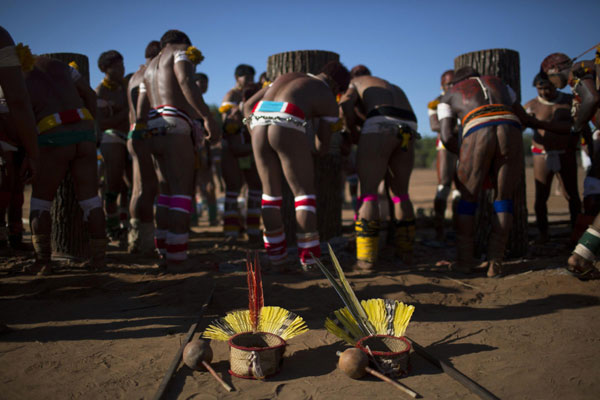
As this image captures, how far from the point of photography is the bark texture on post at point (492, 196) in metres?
4.62

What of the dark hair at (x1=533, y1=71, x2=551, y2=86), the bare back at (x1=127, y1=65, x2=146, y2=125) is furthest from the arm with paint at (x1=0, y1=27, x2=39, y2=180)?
the dark hair at (x1=533, y1=71, x2=551, y2=86)

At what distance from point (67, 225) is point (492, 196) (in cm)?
459

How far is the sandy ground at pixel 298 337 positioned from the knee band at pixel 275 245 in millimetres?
261

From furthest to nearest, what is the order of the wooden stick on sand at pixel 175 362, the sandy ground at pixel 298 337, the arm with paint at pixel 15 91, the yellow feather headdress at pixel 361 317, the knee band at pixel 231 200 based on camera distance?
the knee band at pixel 231 200 → the arm with paint at pixel 15 91 → the yellow feather headdress at pixel 361 317 → the sandy ground at pixel 298 337 → the wooden stick on sand at pixel 175 362

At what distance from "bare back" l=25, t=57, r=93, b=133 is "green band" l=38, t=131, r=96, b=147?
0.04 metres

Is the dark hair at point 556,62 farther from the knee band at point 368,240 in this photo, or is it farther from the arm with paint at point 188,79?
the arm with paint at point 188,79

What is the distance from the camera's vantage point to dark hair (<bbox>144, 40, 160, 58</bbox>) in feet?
16.3

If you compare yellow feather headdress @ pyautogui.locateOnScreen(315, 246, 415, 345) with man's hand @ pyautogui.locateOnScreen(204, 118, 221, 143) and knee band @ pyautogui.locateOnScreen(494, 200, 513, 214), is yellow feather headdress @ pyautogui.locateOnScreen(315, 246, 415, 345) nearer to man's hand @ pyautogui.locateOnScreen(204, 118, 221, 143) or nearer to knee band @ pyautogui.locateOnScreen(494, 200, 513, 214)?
knee band @ pyautogui.locateOnScreen(494, 200, 513, 214)

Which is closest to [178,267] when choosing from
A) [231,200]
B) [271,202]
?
[271,202]

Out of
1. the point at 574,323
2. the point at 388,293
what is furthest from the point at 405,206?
the point at 574,323

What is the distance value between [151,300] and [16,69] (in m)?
1.80

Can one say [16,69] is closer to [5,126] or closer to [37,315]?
[5,126]

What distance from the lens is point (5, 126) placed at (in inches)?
135

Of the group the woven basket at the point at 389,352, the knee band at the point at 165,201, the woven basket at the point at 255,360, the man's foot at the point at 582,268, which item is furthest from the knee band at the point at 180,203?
the man's foot at the point at 582,268
